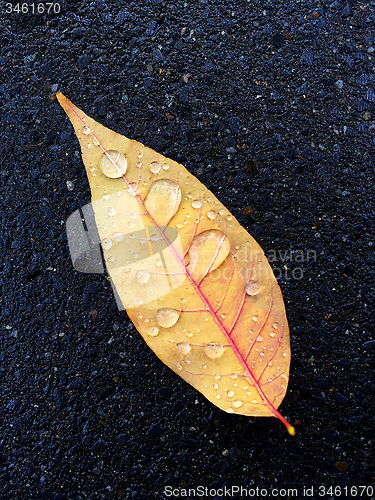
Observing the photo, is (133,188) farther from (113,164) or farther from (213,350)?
(213,350)

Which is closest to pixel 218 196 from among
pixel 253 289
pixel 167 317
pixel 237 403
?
pixel 253 289

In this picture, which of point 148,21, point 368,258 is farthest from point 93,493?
point 148,21

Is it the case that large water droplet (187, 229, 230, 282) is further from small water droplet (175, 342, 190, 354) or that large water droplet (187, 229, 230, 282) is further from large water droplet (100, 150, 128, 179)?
large water droplet (100, 150, 128, 179)

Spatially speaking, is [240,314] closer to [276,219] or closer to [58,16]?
[276,219]

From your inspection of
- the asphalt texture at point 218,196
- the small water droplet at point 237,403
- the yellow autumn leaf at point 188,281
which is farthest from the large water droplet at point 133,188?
the small water droplet at point 237,403

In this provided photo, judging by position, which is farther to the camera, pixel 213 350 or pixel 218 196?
pixel 218 196

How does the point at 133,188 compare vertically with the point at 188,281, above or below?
above

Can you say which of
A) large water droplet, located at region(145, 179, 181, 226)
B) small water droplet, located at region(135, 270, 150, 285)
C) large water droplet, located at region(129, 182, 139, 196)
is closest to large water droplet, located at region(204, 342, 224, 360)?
small water droplet, located at region(135, 270, 150, 285)
